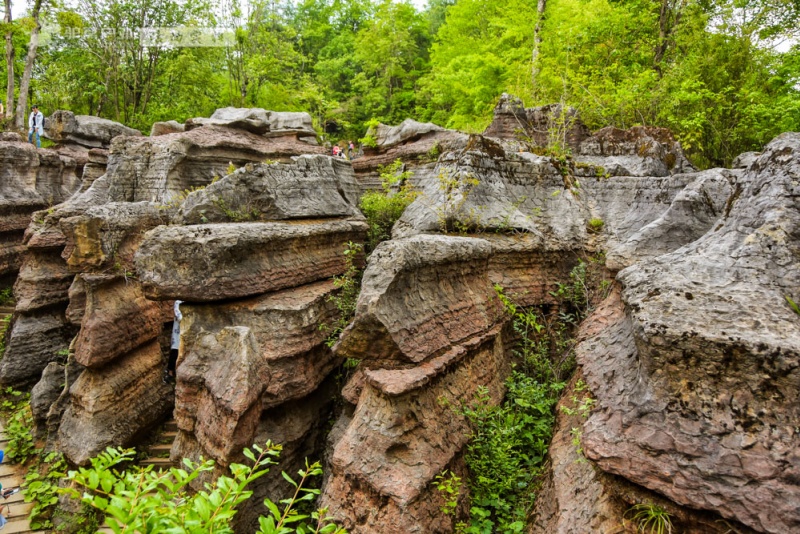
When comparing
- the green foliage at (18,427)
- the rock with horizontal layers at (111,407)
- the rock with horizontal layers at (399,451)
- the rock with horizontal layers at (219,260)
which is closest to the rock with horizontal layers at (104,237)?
the rock with horizontal layers at (111,407)

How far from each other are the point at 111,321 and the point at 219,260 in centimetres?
341

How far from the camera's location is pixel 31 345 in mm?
10172

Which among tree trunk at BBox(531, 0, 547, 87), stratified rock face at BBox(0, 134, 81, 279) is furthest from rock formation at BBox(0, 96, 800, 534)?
tree trunk at BBox(531, 0, 547, 87)

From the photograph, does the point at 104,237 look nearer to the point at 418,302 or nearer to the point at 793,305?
the point at 418,302

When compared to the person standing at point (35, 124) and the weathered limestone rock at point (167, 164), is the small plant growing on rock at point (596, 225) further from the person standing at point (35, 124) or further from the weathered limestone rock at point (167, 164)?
the person standing at point (35, 124)

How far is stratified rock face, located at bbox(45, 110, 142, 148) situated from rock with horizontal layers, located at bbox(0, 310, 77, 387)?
9.63m

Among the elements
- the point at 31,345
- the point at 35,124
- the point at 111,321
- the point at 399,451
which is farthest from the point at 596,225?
the point at 35,124

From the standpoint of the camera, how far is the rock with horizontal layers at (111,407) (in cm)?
689

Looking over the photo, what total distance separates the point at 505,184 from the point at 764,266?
407cm

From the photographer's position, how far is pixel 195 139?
959 cm

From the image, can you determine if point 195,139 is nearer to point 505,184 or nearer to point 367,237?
point 367,237

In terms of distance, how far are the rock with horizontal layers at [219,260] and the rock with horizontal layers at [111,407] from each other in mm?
→ 2956

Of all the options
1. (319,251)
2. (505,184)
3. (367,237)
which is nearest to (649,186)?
(505,184)

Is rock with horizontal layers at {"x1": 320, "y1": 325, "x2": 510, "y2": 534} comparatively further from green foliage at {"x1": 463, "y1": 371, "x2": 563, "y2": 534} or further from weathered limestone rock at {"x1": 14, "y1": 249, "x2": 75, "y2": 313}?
weathered limestone rock at {"x1": 14, "y1": 249, "x2": 75, "y2": 313}
